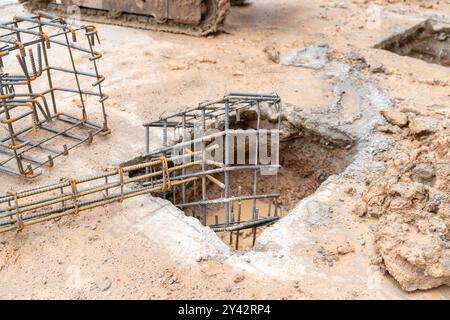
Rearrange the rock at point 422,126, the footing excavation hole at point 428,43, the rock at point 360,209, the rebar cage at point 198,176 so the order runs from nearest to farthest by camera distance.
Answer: the rebar cage at point 198,176 → the rock at point 360,209 → the rock at point 422,126 → the footing excavation hole at point 428,43

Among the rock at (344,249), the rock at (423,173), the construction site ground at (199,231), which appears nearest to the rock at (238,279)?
the construction site ground at (199,231)

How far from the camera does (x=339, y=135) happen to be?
269 inches

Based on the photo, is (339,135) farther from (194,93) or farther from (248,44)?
(248,44)

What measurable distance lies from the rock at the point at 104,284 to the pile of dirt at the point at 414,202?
7.87 feet

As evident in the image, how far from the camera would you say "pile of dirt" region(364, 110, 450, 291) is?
430 cm

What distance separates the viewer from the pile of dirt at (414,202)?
430cm

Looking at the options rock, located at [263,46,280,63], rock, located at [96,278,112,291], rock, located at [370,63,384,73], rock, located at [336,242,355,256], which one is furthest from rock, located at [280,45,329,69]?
rock, located at [96,278,112,291]

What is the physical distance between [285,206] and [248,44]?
3958mm

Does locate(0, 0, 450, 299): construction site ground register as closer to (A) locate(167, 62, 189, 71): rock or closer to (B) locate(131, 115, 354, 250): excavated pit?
(A) locate(167, 62, 189, 71): rock

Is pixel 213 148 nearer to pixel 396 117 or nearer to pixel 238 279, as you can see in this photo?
pixel 238 279

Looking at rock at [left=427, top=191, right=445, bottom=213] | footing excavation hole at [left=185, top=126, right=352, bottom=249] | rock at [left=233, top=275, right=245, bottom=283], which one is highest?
rock at [left=427, top=191, right=445, bottom=213]

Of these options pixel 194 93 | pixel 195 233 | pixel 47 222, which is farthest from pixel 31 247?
pixel 194 93

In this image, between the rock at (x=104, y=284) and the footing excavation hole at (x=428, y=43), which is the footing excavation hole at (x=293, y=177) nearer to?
the rock at (x=104, y=284)

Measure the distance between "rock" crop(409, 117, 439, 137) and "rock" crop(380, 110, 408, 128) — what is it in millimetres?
115
